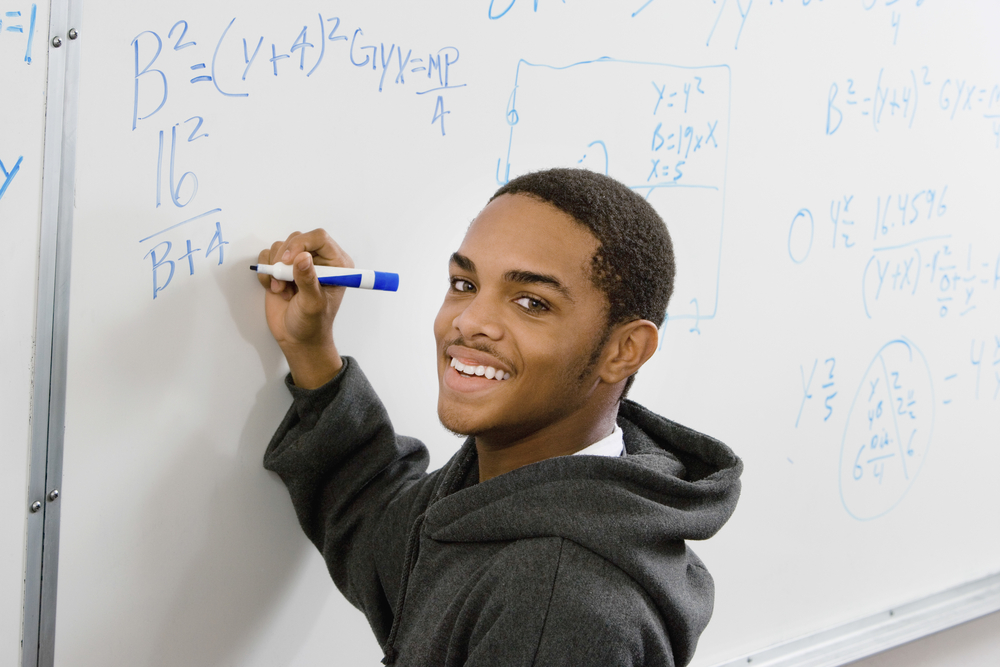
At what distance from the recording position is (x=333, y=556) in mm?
792

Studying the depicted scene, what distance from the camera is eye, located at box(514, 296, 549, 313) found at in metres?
0.67

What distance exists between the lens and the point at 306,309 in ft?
2.33

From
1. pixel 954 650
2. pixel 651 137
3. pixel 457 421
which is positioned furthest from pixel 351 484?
pixel 954 650

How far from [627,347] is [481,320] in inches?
4.9

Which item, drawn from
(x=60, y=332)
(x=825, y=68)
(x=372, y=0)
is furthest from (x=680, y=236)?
(x=60, y=332)

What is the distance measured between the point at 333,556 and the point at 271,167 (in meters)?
0.36

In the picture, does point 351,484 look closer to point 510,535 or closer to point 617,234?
point 510,535

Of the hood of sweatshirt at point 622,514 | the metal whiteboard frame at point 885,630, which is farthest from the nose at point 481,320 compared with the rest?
the metal whiteboard frame at point 885,630

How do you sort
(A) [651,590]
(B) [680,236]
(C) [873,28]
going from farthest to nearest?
(C) [873,28] → (B) [680,236] → (A) [651,590]

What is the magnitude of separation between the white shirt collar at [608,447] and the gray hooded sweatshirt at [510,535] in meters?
0.02

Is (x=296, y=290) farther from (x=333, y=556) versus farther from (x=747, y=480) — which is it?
(x=747, y=480)

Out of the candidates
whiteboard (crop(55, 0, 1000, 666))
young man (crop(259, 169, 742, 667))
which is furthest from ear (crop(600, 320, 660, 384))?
whiteboard (crop(55, 0, 1000, 666))

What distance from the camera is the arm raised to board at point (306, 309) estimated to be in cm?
71

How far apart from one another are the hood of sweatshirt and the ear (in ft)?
0.25
